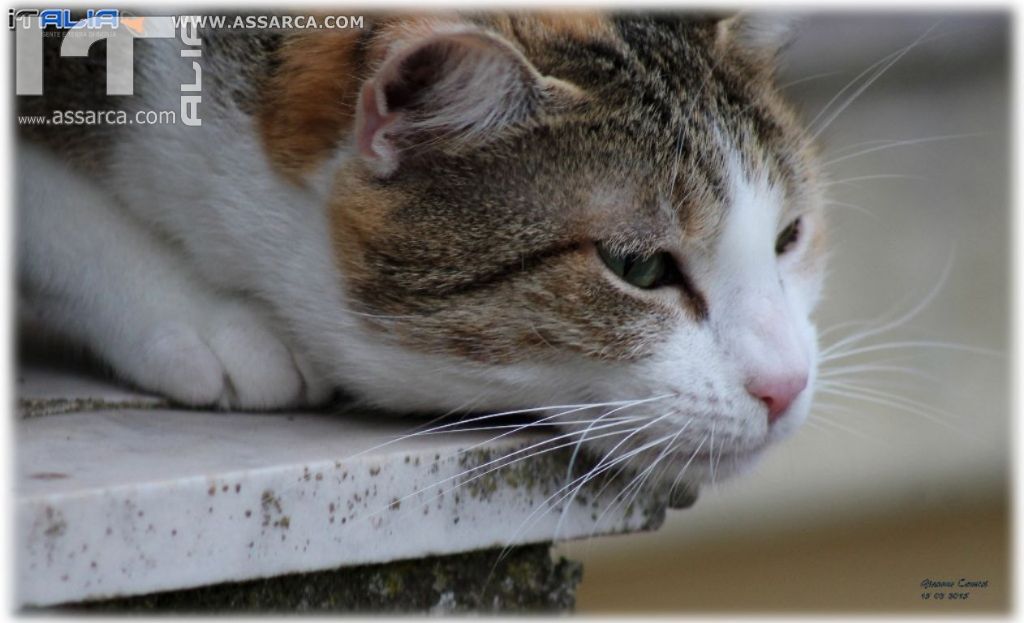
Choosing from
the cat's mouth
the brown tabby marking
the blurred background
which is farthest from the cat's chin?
the blurred background

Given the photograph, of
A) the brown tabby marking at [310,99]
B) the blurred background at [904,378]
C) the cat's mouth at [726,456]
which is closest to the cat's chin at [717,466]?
the cat's mouth at [726,456]

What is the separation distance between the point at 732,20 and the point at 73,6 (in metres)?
0.73

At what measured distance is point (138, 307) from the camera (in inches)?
48.5

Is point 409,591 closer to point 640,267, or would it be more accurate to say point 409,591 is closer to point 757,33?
point 640,267

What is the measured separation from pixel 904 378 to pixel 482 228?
1.93 metres

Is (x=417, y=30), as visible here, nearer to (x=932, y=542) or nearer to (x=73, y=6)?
(x=73, y=6)

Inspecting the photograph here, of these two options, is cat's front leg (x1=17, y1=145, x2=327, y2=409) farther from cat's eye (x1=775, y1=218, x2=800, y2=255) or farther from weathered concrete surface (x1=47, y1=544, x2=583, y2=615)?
cat's eye (x1=775, y1=218, x2=800, y2=255)

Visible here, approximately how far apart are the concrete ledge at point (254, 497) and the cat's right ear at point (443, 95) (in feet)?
0.93

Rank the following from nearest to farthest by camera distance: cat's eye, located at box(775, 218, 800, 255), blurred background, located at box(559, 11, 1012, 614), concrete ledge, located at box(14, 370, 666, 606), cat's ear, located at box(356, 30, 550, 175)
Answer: concrete ledge, located at box(14, 370, 666, 606)
cat's ear, located at box(356, 30, 550, 175)
cat's eye, located at box(775, 218, 800, 255)
blurred background, located at box(559, 11, 1012, 614)

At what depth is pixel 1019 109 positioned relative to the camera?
136 cm

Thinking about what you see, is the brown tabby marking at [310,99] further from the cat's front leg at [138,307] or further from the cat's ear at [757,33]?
the cat's ear at [757,33]

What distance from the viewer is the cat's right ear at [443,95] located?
980mm

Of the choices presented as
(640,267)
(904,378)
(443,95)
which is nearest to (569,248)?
(640,267)

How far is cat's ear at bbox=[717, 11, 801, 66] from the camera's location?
1226mm
